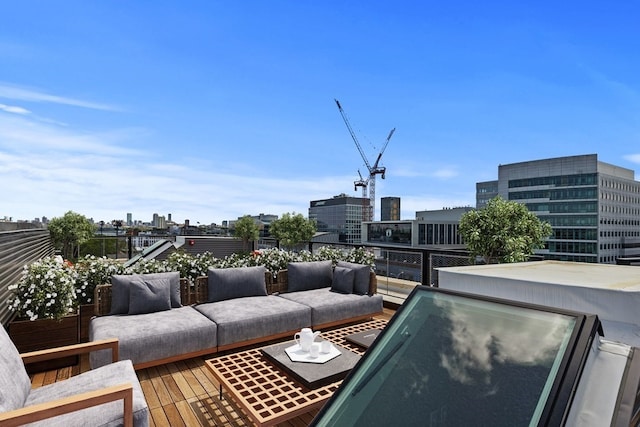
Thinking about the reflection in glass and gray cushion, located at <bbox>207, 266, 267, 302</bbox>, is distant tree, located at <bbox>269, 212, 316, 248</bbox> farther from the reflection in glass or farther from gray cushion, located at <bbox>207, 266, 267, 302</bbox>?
the reflection in glass

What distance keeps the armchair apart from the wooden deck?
62cm

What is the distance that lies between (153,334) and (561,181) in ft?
261

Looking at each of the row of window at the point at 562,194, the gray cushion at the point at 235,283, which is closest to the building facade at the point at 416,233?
the row of window at the point at 562,194

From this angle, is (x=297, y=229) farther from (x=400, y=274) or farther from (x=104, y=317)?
(x=104, y=317)

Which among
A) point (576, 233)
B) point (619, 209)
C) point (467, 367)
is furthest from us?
point (619, 209)

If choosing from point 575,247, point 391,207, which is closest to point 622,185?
point 575,247

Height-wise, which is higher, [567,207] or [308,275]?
[567,207]

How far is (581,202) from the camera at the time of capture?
2552 inches

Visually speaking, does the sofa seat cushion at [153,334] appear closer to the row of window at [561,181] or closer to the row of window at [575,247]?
the row of window at [575,247]

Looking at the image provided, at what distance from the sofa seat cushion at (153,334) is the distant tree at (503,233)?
13.5 feet

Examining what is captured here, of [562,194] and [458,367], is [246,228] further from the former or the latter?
[562,194]

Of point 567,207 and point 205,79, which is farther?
point 567,207

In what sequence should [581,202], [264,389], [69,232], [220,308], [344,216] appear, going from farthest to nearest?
[344,216], [581,202], [69,232], [220,308], [264,389]

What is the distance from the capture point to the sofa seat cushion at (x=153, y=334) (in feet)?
A: 10.3
